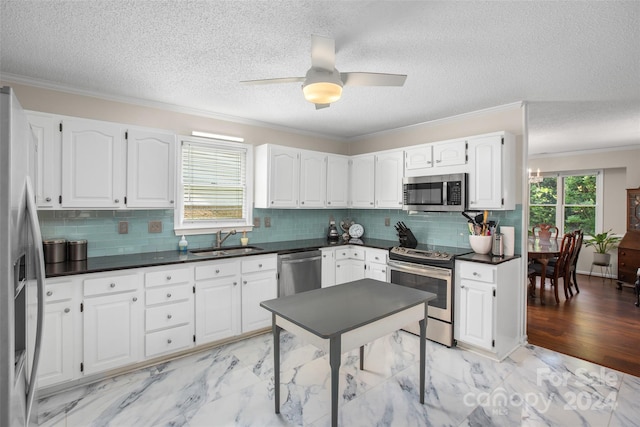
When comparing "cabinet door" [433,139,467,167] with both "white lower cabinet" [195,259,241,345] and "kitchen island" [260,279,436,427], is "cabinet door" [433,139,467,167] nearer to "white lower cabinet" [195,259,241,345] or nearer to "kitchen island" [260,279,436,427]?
"kitchen island" [260,279,436,427]

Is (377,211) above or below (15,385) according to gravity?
above

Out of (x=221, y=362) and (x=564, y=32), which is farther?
(x=221, y=362)

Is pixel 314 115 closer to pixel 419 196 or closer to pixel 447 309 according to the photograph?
pixel 419 196

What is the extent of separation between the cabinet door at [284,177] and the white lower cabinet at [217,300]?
1079 millimetres

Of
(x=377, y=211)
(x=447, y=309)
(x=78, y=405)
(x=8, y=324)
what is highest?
(x=377, y=211)

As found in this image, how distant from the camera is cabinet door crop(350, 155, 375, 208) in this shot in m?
4.57

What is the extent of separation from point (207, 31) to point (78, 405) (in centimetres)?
278

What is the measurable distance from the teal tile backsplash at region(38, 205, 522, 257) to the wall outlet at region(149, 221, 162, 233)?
32mm

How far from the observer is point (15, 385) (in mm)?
1026

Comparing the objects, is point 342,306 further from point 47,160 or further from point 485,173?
point 47,160

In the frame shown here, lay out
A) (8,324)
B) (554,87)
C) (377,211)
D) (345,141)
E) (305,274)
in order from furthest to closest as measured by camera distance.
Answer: (345,141) < (377,211) < (305,274) < (554,87) < (8,324)

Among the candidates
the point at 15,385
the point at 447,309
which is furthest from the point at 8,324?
the point at 447,309

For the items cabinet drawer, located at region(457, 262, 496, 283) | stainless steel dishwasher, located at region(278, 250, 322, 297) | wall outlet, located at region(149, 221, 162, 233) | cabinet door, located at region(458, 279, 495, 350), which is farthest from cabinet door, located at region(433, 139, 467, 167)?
wall outlet, located at region(149, 221, 162, 233)

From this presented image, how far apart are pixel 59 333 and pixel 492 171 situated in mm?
4106
